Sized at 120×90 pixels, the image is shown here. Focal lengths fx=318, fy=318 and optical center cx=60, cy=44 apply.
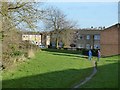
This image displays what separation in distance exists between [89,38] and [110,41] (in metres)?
46.7

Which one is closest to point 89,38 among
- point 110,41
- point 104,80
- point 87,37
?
point 87,37

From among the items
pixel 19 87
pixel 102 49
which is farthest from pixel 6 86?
pixel 102 49

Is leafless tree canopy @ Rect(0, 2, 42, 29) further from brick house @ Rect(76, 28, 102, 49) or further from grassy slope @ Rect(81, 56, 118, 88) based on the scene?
brick house @ Rect(76, 28, 102, 49)

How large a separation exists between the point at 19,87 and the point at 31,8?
12317 mm

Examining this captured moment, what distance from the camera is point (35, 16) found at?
89.9 ft

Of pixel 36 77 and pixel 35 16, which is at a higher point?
pixel 35 16

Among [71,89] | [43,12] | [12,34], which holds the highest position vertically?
[43,12]

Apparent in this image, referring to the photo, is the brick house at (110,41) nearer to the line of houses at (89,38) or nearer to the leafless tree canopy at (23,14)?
the line of houses at (89,38)

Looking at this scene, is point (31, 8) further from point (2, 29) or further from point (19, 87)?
point (19, 87)

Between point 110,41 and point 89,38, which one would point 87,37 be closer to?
point 89,38

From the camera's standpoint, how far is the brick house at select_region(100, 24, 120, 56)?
65.7 metres

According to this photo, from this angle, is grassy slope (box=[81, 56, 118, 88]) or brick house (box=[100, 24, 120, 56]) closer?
grassy slope (box=[81, 56, 118, 88])

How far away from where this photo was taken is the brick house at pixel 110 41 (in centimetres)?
6572

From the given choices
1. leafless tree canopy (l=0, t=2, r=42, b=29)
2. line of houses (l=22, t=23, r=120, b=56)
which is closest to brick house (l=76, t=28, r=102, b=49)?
line of houses (l=22, t=23, r=120, b=56)
